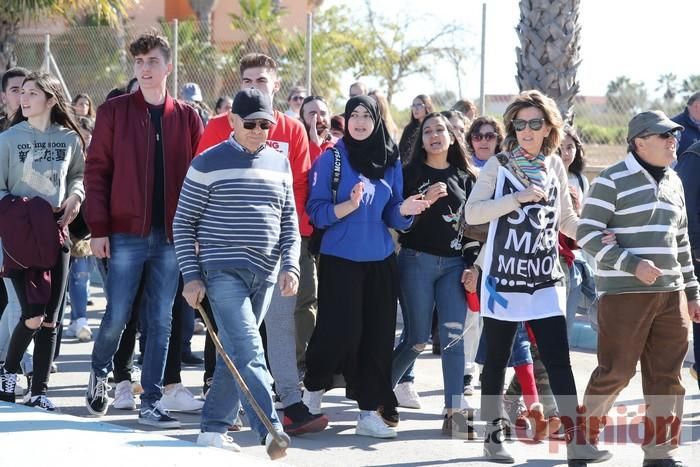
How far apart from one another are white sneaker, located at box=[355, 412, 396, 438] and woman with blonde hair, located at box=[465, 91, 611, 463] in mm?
782

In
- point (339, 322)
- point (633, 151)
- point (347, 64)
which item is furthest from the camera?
point (347, 64)

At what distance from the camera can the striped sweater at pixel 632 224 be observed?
6250mm

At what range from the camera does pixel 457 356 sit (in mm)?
7426

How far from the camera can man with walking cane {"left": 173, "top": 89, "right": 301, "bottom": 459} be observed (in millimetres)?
6223

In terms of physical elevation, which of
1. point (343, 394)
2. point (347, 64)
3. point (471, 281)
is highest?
point (347, 64)

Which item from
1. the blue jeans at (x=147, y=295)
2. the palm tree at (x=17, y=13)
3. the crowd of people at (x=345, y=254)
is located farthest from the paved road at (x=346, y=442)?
the palm tree at (x=17, y=13)

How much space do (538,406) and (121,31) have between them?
11252 millimetres

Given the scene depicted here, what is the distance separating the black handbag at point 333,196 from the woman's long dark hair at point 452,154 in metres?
0.67

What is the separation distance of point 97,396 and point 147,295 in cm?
75

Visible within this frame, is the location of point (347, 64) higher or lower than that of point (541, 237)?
higher

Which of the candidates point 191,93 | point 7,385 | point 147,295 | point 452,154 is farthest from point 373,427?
point 191,93

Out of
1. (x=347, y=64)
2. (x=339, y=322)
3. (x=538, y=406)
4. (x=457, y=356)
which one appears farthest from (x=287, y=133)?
(x=347, y=64)

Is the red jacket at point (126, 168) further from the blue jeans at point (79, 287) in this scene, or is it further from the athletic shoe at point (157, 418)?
the blue jeans at point (79, 287)

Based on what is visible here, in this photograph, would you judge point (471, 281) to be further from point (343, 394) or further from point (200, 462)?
point (200, 462)
